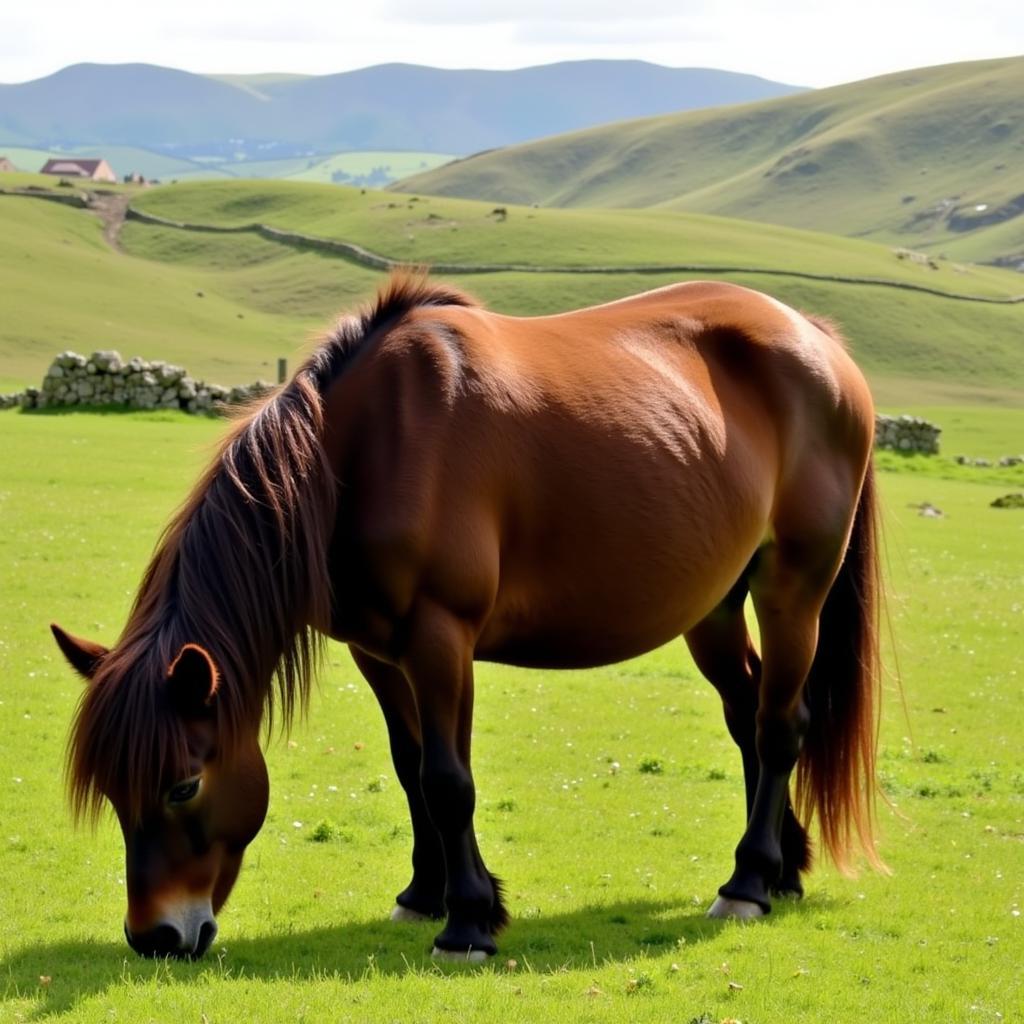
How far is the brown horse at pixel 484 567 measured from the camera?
5387 millimetres

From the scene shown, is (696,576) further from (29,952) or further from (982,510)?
(982,510)

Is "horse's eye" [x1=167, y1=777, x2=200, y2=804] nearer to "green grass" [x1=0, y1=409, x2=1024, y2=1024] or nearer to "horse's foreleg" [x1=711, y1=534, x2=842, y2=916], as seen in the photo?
"green grass" [x1=0, y1=409, x2=1024, y2=1024]

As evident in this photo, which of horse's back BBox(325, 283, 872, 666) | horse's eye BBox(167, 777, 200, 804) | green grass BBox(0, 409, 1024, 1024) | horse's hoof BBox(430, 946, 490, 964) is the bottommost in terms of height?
green grass BBox(0, 409, 1024, 1024)

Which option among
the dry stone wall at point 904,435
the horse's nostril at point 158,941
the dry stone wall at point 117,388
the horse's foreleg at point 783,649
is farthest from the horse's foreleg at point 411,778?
the dry stone wall at point 904,435

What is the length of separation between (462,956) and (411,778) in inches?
39.8

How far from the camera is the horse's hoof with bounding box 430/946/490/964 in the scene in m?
5.84

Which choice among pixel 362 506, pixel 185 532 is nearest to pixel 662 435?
pixel 362 506

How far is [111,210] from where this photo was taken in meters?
93.1

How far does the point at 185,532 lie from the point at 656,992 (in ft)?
8.56

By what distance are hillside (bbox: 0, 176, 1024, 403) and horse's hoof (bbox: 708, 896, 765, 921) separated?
41118 millimetres

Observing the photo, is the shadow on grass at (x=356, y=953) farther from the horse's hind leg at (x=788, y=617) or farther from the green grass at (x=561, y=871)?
the horse's hind leg at (x=788, y=617)

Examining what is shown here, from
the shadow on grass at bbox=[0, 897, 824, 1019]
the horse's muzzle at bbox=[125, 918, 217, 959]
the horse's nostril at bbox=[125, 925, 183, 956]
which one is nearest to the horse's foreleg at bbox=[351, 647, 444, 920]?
the shadow on grass at bbox=[0, 897, 824, 1019]

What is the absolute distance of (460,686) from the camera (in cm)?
586

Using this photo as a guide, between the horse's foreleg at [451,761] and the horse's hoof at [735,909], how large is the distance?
4.54 ft
